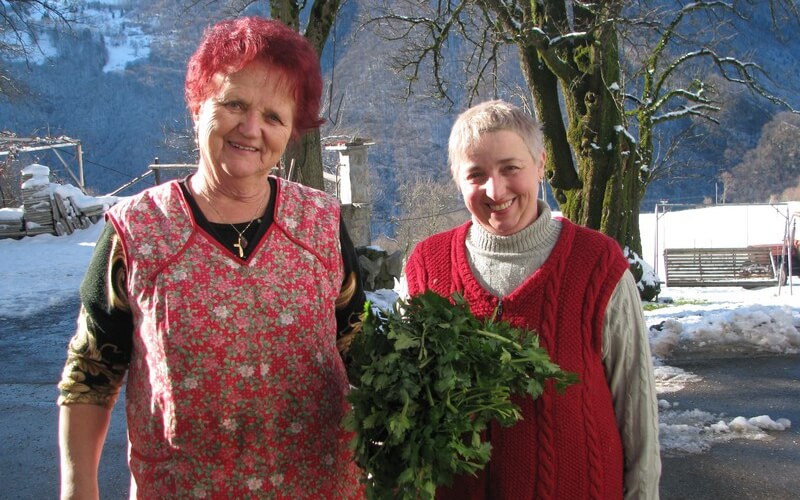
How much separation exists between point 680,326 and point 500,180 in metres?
6.13

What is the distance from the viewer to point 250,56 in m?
1.65

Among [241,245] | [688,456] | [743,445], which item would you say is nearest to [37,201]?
[688,456]

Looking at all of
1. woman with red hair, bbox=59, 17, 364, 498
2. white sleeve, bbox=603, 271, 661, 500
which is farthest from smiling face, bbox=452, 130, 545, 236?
woman with red hair, bbox=59, 17, 364, 498

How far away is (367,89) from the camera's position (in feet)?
134

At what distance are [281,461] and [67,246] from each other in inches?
526

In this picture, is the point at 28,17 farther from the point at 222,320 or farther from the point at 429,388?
the point at 429,388

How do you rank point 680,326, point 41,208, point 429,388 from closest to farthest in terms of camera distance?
1. point 429,388
2. point 680,326
3. point 41,208

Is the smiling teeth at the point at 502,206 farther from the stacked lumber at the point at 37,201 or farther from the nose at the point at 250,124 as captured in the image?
the stacked lumber at the point at 37,201

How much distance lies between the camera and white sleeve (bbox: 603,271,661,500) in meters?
1.93

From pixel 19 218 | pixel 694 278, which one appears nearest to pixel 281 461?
pixel 19 218

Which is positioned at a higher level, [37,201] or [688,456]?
[37,201]

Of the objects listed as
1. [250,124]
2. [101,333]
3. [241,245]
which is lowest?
[101,333]

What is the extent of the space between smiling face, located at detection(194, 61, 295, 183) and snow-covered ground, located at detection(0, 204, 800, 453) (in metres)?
0.90

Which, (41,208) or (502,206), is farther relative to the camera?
(41,208)
